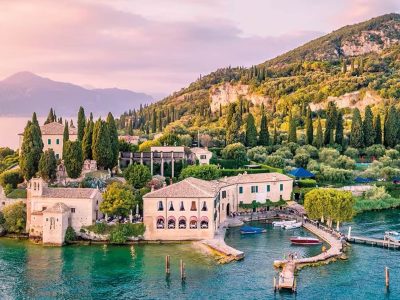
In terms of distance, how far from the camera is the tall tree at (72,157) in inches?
2335

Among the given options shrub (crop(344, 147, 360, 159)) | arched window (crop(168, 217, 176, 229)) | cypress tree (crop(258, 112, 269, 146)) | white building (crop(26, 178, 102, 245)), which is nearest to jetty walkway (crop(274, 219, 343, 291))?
arched window (crop(168, 217, 176, 229))

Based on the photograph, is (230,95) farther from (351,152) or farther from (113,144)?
(113,144)

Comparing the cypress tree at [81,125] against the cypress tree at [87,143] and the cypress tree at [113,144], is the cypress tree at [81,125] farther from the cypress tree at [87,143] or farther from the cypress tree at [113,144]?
the cypress tree at [113,144]

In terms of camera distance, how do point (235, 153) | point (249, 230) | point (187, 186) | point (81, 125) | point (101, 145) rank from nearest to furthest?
point (187, 186) → point (249, 230) → point (101, 145) → point (81, 125) → point (235, 153)

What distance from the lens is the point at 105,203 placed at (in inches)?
2071

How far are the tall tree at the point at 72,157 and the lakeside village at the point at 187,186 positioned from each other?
0.11 metres

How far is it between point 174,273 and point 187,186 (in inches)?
526

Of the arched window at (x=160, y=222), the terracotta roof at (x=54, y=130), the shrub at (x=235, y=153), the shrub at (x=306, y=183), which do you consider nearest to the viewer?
the arched window at (x=160, y=222)

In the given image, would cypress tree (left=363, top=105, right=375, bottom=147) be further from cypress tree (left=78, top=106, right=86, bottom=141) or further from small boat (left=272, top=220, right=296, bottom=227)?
cypress tree (left=78, top=106, right=86, bottom=141)

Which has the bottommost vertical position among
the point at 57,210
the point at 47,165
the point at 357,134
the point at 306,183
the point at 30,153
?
the point at 57,210

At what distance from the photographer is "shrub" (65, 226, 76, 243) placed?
51125 mm

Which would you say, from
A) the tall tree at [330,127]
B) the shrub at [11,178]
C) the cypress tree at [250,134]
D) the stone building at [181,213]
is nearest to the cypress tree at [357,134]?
the tall tree at [330,127]

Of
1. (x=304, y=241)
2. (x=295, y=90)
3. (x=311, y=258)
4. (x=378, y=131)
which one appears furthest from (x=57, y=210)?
(x=295, y=90)

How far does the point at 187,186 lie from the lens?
2130 inches
